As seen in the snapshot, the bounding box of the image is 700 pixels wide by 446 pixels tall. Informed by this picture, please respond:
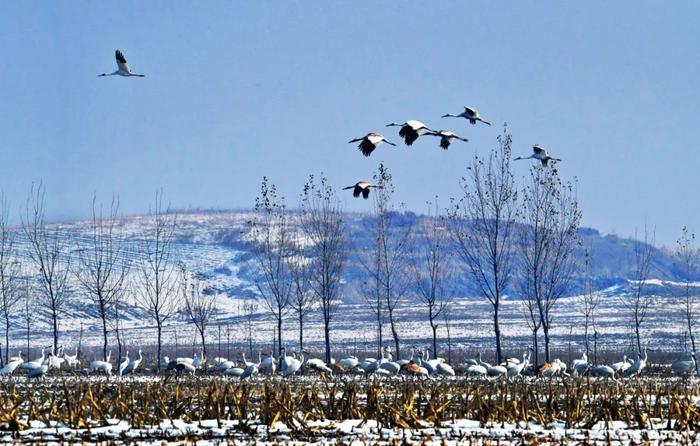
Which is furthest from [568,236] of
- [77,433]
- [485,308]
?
[485,308]

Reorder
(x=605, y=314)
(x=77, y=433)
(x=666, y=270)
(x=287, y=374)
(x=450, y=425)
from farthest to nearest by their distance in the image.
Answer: (x=666, y=270) < (x=605, y=314) < (x=287, y=374) < (x=450, y=425) < (x=77, y=433)

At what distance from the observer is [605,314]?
333 ft

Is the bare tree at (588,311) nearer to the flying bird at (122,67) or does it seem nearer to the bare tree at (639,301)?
the bare tree at (639,301)

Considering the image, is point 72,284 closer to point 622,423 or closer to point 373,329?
point 373,329

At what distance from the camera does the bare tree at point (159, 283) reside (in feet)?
139

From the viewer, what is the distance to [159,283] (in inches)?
4072

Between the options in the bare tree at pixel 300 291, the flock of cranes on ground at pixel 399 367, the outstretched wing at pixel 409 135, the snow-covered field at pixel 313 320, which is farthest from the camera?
the snow-covered field at pixel 313 320

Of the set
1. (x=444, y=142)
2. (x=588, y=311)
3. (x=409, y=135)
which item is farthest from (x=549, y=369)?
(x=588, y=311)

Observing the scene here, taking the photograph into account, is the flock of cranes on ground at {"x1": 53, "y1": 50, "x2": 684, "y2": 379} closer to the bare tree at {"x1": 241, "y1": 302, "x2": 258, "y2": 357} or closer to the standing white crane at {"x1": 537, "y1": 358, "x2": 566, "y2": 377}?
the standing white crane at {"x1": 537, "y1": 358, "x2": 566, "y2": 377}

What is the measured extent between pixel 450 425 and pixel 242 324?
78.2 metres

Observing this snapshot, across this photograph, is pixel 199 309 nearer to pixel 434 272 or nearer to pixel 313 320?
pixel 434 272

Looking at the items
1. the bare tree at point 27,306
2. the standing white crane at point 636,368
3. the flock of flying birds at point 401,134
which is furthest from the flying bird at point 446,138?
the bare tree at point 27,306

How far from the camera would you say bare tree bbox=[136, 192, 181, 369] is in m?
42.2

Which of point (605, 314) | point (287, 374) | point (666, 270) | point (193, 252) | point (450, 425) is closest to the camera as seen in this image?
point (450, 425)
